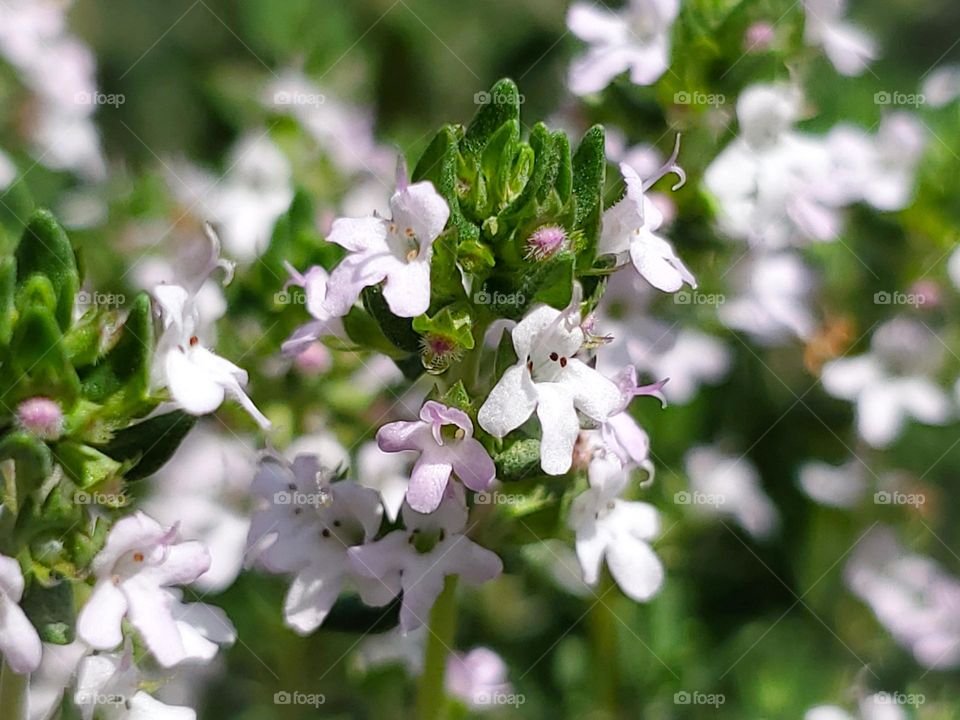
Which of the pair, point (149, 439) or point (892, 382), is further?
point (892, 382)

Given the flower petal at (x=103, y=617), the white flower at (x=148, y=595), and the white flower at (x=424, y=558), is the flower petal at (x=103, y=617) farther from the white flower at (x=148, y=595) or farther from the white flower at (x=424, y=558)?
the white flower at (x=424, y=558)

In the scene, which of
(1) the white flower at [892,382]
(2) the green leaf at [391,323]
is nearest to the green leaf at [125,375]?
(2) the green leaf at [391,323]

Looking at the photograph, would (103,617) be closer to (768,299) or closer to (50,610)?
(50,610)

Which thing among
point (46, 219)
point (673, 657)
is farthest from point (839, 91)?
point (46, 219)

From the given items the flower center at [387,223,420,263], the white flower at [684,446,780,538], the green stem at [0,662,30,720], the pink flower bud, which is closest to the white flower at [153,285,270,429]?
the pink flower bud

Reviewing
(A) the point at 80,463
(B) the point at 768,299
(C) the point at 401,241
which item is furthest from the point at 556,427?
(B) the point at 768,299

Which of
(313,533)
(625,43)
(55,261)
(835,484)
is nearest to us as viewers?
(55,261)
